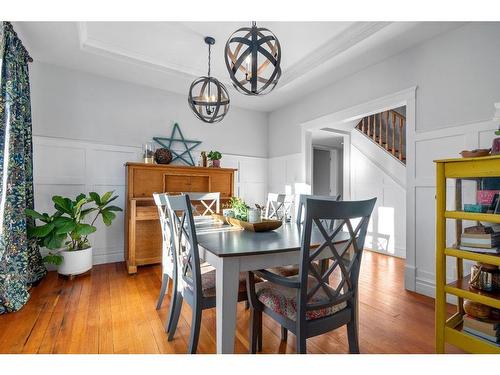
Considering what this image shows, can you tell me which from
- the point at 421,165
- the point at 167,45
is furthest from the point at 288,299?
the point at 167,45

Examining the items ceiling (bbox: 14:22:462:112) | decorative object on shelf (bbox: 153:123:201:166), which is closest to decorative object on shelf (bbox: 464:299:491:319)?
ceiling (bbox: 14:22:462:112)

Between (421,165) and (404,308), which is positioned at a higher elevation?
(421,165)

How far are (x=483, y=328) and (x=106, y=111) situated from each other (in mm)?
4324

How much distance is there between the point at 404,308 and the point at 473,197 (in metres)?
1.11

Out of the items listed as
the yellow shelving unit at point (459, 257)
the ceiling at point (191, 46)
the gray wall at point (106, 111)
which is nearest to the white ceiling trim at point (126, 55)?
the ceiling at point (191, 46)

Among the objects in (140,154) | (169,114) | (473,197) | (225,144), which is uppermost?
(169,114)

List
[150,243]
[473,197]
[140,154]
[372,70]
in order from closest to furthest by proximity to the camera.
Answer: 1. [473,197]
2. [372,70]
3. [150,243]
4. [140,154]

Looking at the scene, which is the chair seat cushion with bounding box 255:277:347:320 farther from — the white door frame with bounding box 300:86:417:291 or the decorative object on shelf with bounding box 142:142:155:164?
the decorative object on shelf with bounding box 142:142:155:164

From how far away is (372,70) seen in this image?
3064 millimetres

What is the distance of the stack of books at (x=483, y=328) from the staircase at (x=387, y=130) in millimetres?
2937

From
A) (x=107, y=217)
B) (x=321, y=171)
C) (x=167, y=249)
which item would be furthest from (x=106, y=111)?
(x=321, y=171)

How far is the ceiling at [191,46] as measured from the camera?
8.11ft

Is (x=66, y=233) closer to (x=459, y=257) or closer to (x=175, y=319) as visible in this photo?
(x=175, y=319)

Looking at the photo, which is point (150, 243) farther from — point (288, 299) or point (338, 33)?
point (338, 33)
